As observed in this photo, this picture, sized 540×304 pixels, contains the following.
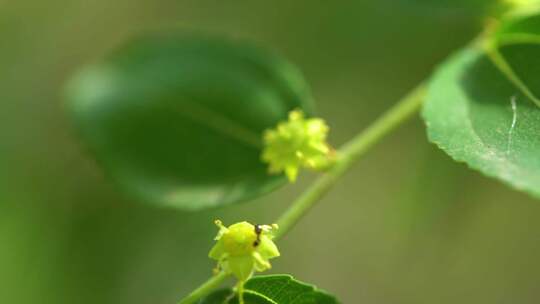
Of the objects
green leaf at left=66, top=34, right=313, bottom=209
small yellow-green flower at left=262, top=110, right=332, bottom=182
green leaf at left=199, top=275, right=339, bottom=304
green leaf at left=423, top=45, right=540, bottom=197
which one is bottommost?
green leaf at left=199, top=275, right=339, bottom=304

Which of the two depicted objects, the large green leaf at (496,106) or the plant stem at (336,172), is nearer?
the large green leaf at (496,106)

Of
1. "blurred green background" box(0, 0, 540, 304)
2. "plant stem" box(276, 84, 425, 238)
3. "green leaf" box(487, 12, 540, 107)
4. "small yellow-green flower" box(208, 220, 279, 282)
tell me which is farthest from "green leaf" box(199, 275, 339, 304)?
"blurred green background" box(0, 0, 540, 304)

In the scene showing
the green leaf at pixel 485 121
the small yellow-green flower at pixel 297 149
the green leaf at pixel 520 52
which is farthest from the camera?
the small yellow-green flower at pixel 297 149

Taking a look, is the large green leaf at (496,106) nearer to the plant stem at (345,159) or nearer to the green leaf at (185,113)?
the plant stem at (345,159)

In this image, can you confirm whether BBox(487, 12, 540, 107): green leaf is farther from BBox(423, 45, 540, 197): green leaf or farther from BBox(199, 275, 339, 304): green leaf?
BBox(199, 275, 339, 304): green leaf

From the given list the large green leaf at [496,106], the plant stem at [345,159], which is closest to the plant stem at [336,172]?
the plant stem at [345,159]

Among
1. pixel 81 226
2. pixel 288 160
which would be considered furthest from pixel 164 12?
pixel 288 160

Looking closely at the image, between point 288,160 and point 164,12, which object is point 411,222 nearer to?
point 288,160
